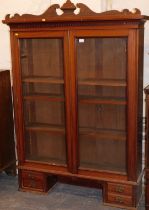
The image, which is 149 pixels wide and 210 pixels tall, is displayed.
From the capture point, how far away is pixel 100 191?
3238mm

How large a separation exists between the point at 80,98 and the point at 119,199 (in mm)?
938

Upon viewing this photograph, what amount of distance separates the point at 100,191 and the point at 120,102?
38.6 inches

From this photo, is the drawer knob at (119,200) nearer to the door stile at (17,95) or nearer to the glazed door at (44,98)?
the glazed door at (44,98)

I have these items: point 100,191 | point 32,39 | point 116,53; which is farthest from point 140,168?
point 32,39

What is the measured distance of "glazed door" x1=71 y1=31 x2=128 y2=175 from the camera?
274 centimetres

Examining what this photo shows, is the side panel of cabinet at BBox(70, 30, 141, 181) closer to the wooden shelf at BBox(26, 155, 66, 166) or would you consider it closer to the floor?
the wooden shelf at BBox(26, 155, 66, 166)

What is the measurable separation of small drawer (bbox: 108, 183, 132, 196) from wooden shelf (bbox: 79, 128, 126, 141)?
403 mm

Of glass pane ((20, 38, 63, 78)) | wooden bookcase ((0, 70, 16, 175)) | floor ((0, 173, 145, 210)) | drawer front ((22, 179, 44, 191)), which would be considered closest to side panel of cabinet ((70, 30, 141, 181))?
glass pane ((20, 38, 63, 78))

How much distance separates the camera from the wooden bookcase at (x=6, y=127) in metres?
3.28

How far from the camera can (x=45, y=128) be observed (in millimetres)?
3127

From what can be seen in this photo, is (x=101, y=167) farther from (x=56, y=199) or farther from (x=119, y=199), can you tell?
(x=56, y=199)

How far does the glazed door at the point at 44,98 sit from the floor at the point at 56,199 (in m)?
0.33

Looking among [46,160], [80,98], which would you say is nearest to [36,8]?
[80,98]

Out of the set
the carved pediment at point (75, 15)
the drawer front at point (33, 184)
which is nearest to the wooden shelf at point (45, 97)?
the carved pediment at point (75, 15)
